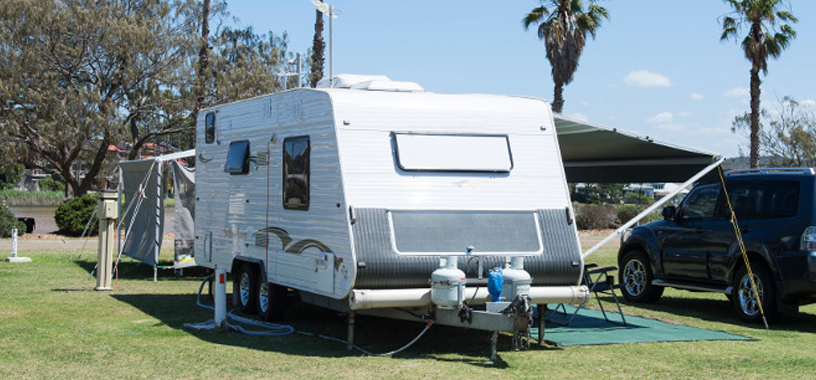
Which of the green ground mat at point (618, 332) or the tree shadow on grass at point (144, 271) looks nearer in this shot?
the green ground mat at point (618, 332)

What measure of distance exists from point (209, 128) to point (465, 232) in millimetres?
4984

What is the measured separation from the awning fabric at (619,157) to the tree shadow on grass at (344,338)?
2921mm

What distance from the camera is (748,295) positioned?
11281 mm

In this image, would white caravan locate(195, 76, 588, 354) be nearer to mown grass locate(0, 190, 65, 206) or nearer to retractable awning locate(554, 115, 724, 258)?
retractable awning locate(554, 115, 724, 258)

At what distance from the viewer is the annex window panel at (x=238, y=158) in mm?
10883

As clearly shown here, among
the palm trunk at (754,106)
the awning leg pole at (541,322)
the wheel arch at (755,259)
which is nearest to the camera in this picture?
the awning leg pole at (541,322)

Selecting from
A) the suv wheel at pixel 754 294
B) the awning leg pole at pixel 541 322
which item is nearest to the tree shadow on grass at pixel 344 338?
the awning leg pole at pixel 541 322

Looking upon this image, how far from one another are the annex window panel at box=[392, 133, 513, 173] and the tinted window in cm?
433

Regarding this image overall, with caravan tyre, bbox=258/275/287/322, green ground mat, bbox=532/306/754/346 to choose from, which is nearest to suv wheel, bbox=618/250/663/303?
green ground mat, bbox=532/306/754/346

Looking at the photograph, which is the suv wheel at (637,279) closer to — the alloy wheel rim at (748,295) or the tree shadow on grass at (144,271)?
the alloy wheel rim at (748,295)

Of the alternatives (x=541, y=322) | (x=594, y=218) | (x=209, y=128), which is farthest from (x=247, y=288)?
(x=594, y=218)

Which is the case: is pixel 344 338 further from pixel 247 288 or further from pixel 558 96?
pixel 558 96

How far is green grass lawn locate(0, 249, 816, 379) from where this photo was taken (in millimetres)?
7578

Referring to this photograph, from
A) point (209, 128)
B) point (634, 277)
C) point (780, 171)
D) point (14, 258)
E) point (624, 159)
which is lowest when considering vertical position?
point (14, 258)
